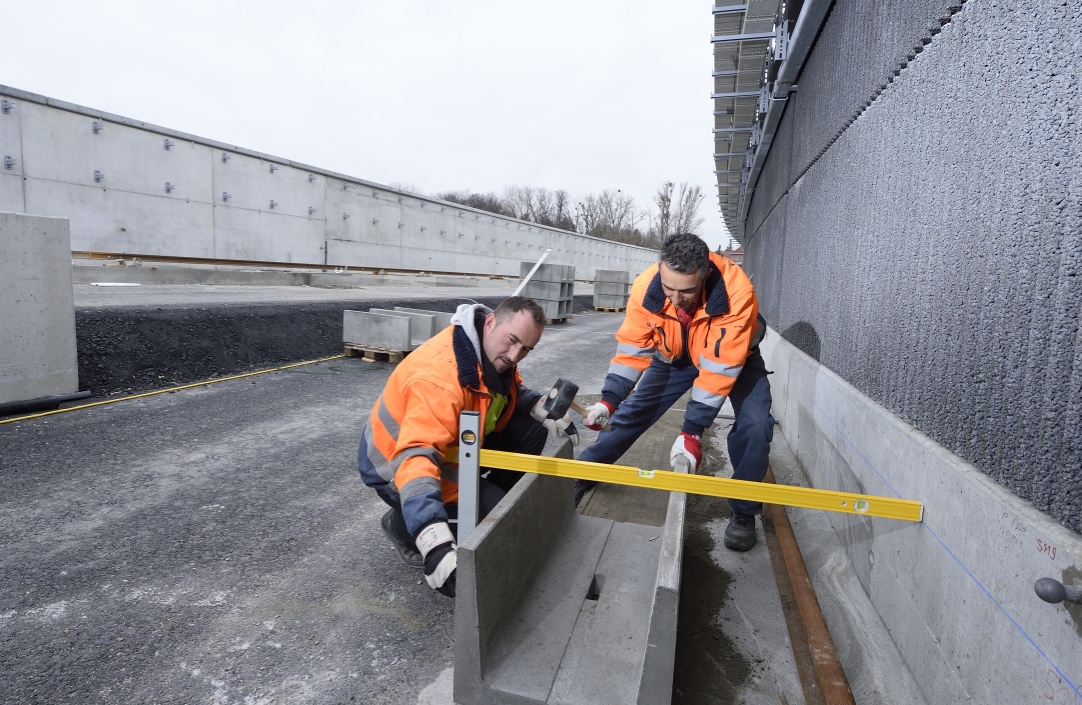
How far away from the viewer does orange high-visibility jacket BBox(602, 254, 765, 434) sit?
3283 millimetres

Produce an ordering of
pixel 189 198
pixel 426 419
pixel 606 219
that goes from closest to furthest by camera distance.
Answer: pixel 426 419, pixel 189 198, pixel 606 219

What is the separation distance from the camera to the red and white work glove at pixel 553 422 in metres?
Answer: 3.61

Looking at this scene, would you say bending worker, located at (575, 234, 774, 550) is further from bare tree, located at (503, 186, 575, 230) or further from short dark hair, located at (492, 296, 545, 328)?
bare tree, located at (503, 186, 575, 230)

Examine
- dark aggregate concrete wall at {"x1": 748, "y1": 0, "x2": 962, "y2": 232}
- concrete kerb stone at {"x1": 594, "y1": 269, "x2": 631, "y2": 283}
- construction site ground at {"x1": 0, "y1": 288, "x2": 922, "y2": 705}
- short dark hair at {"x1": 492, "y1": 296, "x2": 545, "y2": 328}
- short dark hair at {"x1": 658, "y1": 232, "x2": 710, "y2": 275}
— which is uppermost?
dark aggregate concrete wall at {"x1": 748, "y1": 0, "x2": 962, "y2": 232}

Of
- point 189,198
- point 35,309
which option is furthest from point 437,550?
point 189,198

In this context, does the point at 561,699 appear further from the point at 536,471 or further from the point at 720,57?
the point at 720,57

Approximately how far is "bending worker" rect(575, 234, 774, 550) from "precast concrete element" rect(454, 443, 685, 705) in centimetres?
75

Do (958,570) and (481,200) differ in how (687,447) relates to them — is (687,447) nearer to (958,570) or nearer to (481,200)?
(958,570)

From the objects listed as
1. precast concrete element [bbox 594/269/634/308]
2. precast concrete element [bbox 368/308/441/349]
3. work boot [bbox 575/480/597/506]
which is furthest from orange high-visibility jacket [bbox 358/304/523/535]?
precast concrete element [bbox 594/269/634/308]

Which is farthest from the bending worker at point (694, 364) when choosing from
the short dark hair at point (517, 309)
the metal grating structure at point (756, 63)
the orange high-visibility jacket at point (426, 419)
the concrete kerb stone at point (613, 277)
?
Answer: the concrete kerb stone at point (613, 277)

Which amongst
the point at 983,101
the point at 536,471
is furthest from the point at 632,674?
the point at 983,101

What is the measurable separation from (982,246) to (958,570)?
1100 mm

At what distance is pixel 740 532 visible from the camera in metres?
3.56

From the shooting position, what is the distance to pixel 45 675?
2301mm
